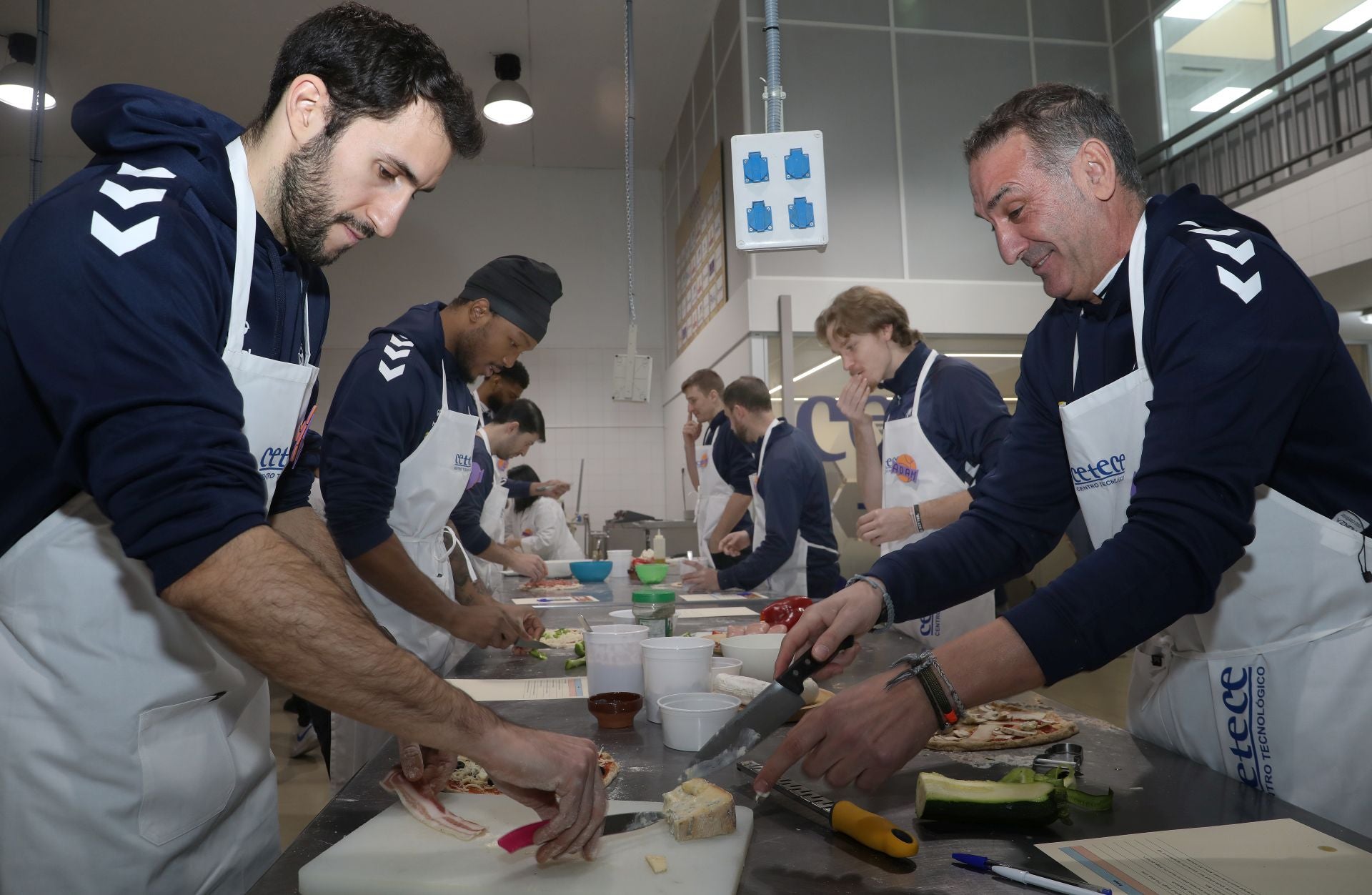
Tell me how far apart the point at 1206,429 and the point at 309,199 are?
1.25m

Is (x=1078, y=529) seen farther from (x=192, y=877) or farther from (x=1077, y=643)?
(x=192, y=877)

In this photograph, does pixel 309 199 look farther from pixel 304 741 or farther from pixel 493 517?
pixel 304 741

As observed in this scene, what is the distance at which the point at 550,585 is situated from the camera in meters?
3.73

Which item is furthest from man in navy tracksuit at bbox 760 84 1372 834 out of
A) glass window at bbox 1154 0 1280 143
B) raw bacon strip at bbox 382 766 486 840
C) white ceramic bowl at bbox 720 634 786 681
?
glass window at bbox 1154 0 1280 143

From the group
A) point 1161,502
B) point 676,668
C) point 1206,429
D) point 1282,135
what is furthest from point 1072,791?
point 1282,135

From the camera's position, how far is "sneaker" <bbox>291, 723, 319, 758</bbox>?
425 centimetres

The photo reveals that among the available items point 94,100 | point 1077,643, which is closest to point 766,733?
point 1077,643

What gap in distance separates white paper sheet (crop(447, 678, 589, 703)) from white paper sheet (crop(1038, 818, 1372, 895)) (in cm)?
99

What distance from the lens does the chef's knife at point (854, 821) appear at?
865 mm

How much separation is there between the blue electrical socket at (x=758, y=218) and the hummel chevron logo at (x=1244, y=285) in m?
2.34

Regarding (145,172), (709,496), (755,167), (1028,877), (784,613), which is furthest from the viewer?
(709,496)

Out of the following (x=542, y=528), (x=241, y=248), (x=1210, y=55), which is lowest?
(x=542, y=528)

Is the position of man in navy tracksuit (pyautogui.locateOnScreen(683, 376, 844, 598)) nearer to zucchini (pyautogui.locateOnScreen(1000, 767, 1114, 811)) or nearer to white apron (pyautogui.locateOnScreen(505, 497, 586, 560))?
white apron (pyautogui.locateOnScreen(505, 497, 586, 560))

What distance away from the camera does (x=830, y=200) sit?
5816 mm
